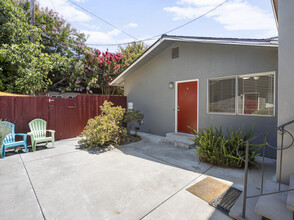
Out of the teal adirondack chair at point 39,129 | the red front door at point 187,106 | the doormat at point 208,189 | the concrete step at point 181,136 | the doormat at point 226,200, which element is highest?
the red front door at point 187,106

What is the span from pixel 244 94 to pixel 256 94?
0.93 ft

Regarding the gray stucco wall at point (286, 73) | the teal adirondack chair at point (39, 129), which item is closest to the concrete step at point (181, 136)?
the gray stucco wall at point (286, 73)

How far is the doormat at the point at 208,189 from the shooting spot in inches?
94.9

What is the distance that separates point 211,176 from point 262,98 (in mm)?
2610

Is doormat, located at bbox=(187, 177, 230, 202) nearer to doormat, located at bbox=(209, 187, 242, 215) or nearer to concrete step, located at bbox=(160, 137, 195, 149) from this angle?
doormat, located at bbox=(209, 187, 242, 215)

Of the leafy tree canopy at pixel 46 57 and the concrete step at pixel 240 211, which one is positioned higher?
the leafy tree canopy at pixel 46 57

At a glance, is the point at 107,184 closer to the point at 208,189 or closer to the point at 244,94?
the point at 208,189

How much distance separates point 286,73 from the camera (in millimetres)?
2377

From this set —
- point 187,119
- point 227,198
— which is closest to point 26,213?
point 227,198

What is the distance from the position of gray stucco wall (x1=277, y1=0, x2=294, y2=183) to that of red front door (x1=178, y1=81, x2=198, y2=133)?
10.1ft

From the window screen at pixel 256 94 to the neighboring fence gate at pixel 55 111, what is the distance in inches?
214

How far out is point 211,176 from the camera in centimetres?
309

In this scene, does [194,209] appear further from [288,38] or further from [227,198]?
[288,38]

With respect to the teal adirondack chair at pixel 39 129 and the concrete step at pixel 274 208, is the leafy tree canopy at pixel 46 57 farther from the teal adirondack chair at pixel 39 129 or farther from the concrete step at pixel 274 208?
the concrete step at pixel 274 208
